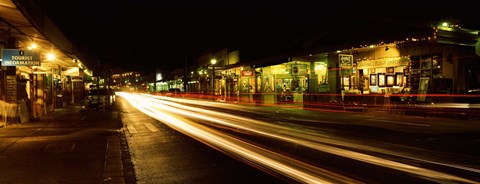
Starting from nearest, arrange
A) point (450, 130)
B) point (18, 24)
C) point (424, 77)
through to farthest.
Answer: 1. point (18, 24)
2. point (450, 130)
3. point (424, 77)

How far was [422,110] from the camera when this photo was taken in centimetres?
1883

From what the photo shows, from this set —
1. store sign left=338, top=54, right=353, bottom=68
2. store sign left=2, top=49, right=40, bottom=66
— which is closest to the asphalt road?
store sign left=2, top=49, right=40, bottom=66

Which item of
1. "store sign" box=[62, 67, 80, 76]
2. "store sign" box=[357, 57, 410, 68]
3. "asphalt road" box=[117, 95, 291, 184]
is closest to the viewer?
"asphalt road" box=[117, 95, 291, 184]

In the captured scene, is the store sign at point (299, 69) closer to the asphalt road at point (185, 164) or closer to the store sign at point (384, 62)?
the store sign at point (384, 62)

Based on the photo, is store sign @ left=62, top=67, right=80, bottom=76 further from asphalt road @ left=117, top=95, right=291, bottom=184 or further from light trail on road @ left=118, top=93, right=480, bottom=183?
asphalt road @ left=117, top=95, right=291, bottom=184

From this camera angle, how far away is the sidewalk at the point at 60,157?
725cm

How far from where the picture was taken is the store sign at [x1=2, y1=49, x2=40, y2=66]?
1419 cm

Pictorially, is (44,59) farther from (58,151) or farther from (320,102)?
(320,102)

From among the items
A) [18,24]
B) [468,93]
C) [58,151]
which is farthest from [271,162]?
[468,93]

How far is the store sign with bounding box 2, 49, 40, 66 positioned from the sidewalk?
262cm

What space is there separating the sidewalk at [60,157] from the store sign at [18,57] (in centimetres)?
262

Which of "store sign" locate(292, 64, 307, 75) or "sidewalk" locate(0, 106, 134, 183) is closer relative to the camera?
"sidewalk" locate(0, 106, 134, 183)

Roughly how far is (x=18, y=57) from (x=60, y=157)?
7.45 metres

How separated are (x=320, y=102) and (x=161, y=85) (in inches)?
3247
